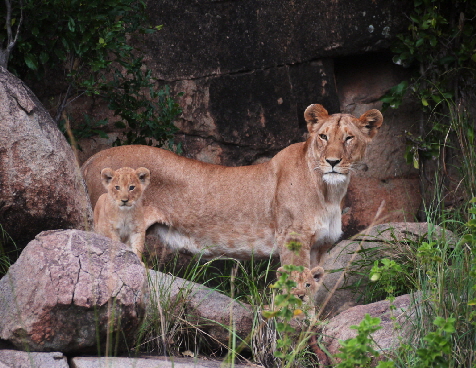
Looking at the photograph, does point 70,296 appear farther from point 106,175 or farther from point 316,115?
point 316,115

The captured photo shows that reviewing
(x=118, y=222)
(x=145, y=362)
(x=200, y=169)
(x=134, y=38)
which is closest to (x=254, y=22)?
(x=134, y=38)

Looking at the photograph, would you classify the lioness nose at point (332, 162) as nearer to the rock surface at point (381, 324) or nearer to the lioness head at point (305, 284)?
the lioness head at point (305, 284)

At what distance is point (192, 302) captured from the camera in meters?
5.36

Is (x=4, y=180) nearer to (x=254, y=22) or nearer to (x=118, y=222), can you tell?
(x=118, y=222)

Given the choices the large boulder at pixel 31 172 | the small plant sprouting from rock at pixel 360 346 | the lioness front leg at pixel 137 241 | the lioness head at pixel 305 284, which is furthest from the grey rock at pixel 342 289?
the small plant sprouting from rock at pixel 360 346

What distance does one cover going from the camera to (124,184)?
5984 millimetres

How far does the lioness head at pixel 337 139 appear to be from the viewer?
6.16 meters

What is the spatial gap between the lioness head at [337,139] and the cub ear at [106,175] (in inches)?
70.8

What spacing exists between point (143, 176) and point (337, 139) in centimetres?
173

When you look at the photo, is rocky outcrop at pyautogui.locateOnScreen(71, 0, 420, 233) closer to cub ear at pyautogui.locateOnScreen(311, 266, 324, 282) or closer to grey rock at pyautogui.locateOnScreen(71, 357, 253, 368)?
cub ear at pyautogui.locateOnScreen(311, 266, 324, 282)

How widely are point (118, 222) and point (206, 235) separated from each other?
3.32ft

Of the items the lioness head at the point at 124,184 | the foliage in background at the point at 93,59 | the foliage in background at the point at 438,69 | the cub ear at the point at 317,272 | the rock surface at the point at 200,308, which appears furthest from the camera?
the foliage in background at the point at 438,69

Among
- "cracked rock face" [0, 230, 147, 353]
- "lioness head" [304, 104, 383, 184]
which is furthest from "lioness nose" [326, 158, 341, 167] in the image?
"cracked rock face" [0, 230, 147, 353]

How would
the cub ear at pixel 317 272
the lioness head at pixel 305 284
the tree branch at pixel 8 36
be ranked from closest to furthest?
the lioness head at pixel 305 284, the cub ear at pixel 317 272, the tree branch at pixel 8 36
